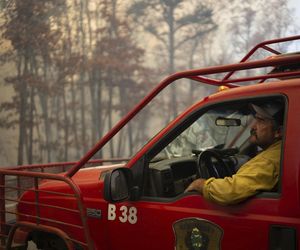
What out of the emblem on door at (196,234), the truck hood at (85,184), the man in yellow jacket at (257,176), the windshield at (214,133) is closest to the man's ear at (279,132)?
the man in yellow jacket at (257,176)

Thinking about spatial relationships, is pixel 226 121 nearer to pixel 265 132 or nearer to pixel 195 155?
pixel 265 132

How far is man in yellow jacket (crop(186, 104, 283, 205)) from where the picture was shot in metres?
2.08

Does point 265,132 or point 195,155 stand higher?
point 265,132

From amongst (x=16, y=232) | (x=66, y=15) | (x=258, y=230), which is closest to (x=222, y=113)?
(x=258, y=230)

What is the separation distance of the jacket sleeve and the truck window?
0.34 m

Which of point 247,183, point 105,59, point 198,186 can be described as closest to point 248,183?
point 247,183

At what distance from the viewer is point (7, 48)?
1086 cm

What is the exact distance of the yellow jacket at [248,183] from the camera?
208 centimetres

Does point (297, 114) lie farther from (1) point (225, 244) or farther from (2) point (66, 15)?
(2) point (66, 15)

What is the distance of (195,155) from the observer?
317cm

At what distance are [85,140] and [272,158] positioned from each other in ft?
33.7

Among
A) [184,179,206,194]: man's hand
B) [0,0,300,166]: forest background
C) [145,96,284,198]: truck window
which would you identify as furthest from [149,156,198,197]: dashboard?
[0,0,300,166]: forest background

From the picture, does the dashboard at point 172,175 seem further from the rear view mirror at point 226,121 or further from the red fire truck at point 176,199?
the rear view mirror at point 226,121

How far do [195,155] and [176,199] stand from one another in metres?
0.87
